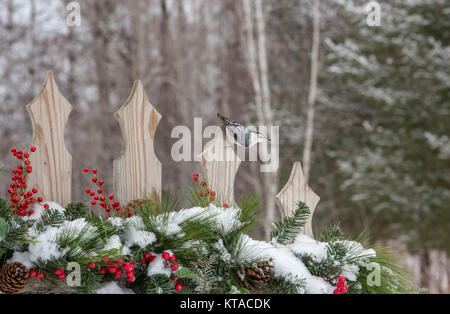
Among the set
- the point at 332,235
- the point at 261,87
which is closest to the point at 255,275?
the point at 332,235

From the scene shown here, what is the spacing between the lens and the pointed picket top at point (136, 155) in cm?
121

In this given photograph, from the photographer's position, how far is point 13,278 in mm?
912

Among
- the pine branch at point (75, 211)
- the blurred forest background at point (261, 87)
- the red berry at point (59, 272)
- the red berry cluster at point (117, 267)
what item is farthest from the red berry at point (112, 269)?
the blurred forest background at point (261, 87)

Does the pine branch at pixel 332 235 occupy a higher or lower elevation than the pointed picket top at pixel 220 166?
lower

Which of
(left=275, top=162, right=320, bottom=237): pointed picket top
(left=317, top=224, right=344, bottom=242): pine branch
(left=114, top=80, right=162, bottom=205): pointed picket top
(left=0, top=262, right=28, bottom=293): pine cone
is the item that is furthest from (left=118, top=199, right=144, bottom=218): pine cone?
(left=317, top=224, right=344, bottom=242): pine branch

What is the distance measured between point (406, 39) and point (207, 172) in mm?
4872

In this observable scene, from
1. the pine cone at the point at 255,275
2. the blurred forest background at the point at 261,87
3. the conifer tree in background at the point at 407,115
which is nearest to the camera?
the pine cone at the point at 255,275

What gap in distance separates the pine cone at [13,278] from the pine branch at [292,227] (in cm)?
62

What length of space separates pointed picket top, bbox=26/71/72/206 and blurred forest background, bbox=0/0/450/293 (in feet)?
14.2

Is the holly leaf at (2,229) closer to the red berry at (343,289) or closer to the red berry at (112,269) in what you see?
the red berry at (112,269)

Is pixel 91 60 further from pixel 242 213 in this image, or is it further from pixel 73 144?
pixel 242 213

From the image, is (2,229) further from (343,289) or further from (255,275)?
(343,289)

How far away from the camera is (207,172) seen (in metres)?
1.25

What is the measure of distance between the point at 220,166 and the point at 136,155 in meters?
0.25
